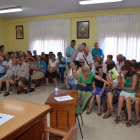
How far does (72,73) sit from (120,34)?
3766 millimetres

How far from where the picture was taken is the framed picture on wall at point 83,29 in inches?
275

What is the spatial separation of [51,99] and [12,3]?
4443 millimetres

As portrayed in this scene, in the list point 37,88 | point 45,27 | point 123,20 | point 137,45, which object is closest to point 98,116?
point 37,88

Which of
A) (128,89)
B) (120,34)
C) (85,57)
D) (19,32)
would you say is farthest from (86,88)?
(19,32)

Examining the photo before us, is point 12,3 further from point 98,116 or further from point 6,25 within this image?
point 98,116

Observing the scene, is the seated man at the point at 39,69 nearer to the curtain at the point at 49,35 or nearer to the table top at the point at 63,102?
the curtain at the point at 49,35

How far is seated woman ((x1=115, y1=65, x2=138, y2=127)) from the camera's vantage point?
2.97 m

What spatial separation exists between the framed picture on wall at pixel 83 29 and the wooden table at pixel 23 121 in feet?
18.9

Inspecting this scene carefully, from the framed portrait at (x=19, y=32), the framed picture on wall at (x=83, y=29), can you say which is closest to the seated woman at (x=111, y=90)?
the framed picture on wall at (x=83, y=29)

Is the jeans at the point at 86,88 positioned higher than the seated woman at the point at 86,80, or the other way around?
the seated woman at the point at 86,80

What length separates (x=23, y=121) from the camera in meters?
1.41

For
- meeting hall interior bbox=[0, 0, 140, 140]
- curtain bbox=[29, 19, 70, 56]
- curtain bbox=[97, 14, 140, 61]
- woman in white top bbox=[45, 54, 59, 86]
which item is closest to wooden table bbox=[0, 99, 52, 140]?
meeting hall interior bbox=[0, 0, 140, 140]

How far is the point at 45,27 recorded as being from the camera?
25.5 feet

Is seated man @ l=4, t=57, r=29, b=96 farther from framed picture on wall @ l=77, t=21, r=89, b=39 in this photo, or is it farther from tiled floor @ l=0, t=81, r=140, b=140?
framed picture on wall @ l=77, t=21, r=89, b=39
